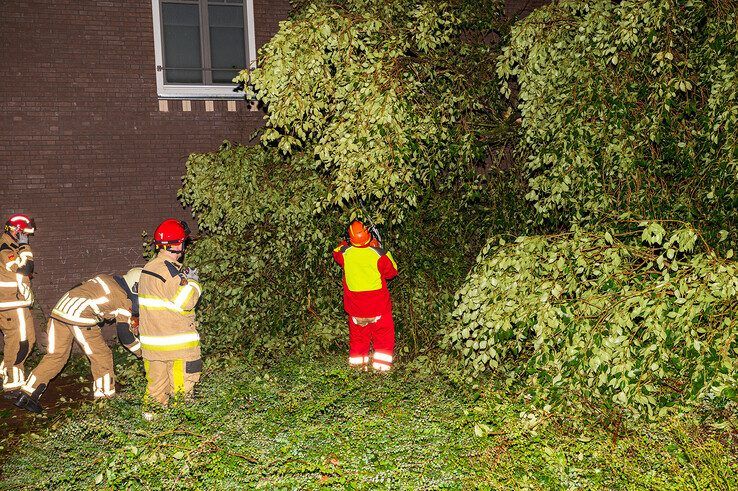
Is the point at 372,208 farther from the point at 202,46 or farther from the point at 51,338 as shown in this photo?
the point at 202,46

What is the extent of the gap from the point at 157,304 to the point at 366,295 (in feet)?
7.28

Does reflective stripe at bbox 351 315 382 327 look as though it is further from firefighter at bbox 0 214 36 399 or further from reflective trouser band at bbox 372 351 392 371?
firefighter at bbox 0 214 36 399

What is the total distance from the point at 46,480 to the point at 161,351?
4.50 ft

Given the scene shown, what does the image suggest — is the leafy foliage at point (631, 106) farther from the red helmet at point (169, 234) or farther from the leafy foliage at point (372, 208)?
the red helmet at point (169, 234)

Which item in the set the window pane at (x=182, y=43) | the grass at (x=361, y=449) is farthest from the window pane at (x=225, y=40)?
the grass at (x=361, y=449)

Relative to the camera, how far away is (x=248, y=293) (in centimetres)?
705

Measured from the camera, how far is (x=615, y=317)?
11.6 ft

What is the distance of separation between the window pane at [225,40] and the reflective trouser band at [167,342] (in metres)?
4.80

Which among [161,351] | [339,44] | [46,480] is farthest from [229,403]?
[339,44]

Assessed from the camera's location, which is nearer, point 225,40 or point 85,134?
point 85,134

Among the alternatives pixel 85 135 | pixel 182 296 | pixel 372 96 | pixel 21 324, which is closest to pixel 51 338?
pixel 21 324

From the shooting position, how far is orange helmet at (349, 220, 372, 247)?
640cm

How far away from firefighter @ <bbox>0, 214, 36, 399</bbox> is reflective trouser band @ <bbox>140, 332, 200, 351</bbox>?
239 centimetres

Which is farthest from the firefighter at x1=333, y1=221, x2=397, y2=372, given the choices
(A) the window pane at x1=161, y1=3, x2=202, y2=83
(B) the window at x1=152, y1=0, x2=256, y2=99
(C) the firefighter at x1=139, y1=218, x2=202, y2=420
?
(A) the window pane at x1=161, y1=3, x2=202, y2=83
